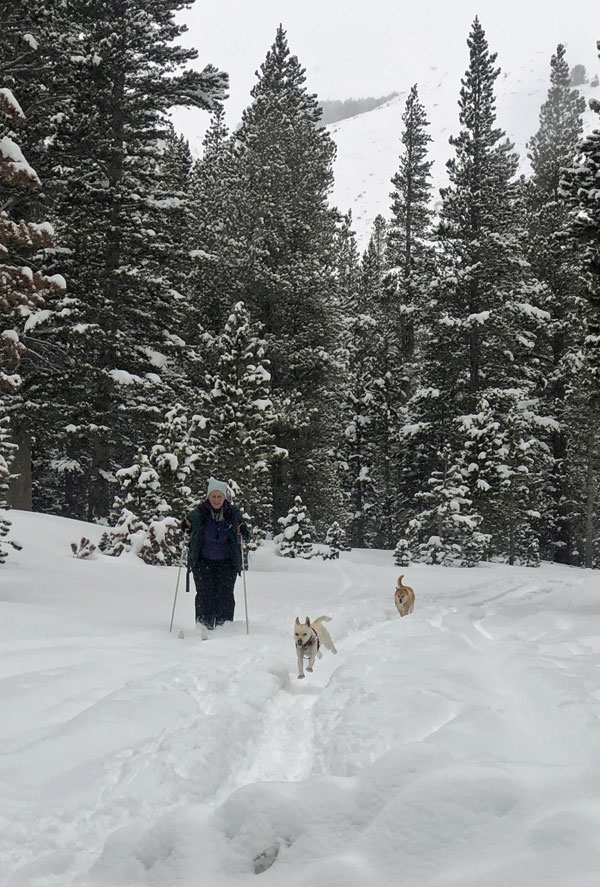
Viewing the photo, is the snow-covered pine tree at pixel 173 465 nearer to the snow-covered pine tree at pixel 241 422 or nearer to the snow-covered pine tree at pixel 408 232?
the snow-covered pine tree at pixel 241 422

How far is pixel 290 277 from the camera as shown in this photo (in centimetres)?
2512

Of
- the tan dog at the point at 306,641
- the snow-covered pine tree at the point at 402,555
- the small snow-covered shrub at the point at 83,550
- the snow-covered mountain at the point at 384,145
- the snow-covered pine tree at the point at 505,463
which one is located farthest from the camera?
the snow-covered mountain at the point at 384,145

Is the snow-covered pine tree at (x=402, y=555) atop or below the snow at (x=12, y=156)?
below

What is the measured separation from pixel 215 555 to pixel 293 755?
5.06 metres

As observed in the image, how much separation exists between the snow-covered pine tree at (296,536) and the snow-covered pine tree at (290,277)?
414cm

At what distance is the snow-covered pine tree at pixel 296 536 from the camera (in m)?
20.3

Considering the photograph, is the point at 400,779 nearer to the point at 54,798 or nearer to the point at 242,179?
the point at 54,798

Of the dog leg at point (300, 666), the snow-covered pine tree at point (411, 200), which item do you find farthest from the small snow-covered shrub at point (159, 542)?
the snow-covered pine tree at point (411, 200)

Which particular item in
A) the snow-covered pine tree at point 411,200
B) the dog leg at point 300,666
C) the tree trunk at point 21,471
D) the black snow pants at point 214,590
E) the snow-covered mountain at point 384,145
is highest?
the snow-covered mountain at point 384,145

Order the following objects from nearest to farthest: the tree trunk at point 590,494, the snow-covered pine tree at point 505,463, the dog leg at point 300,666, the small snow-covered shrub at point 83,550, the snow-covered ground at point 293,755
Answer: the snow-covered ground at point 293,755
the dog leg at point 300,666
the small snow-covered shrub at point 83,550
the snow-covered pine tree at point 505,463
the tree trunk at point 590,494

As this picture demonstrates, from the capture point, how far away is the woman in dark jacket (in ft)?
29.0

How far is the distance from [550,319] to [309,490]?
1302 cm

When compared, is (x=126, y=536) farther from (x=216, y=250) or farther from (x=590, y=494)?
(x=590, y=494)

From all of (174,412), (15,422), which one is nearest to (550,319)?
(174,412)
